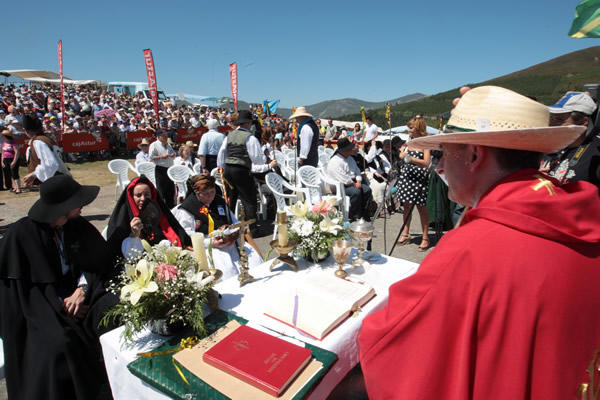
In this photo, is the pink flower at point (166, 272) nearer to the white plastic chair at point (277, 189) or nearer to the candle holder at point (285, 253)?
the candle holder at point (285, 253)

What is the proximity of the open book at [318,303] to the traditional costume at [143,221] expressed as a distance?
1458 millimetres

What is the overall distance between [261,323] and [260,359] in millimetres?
390

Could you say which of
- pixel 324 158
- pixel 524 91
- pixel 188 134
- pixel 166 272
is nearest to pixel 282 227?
pixel 166 272

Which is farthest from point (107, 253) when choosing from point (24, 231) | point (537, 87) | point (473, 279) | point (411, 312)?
point (537, 87)

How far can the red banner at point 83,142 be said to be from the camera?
1387cm

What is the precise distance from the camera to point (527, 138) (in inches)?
40.9

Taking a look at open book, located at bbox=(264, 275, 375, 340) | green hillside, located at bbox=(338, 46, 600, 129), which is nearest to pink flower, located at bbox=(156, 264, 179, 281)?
open book, located at bbox=(264, 275, 375, 340)

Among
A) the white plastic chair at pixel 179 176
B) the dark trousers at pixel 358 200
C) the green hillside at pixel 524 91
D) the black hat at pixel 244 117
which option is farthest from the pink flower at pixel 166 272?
the green hillside at pixel 524 91

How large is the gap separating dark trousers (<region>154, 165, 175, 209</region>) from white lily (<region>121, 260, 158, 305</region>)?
17.1 feet

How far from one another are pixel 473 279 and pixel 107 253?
2851mm

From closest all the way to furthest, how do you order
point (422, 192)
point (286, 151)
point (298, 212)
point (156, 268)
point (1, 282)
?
point (156, 268)
point (1, 282)
point (298, 212)
point (422, 192)
point (286, 151)

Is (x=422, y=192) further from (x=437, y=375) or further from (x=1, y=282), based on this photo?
(x=1, y=282)

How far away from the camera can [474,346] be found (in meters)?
0.98

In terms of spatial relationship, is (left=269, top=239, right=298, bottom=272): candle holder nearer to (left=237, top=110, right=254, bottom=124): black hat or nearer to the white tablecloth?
the white tablecloth
